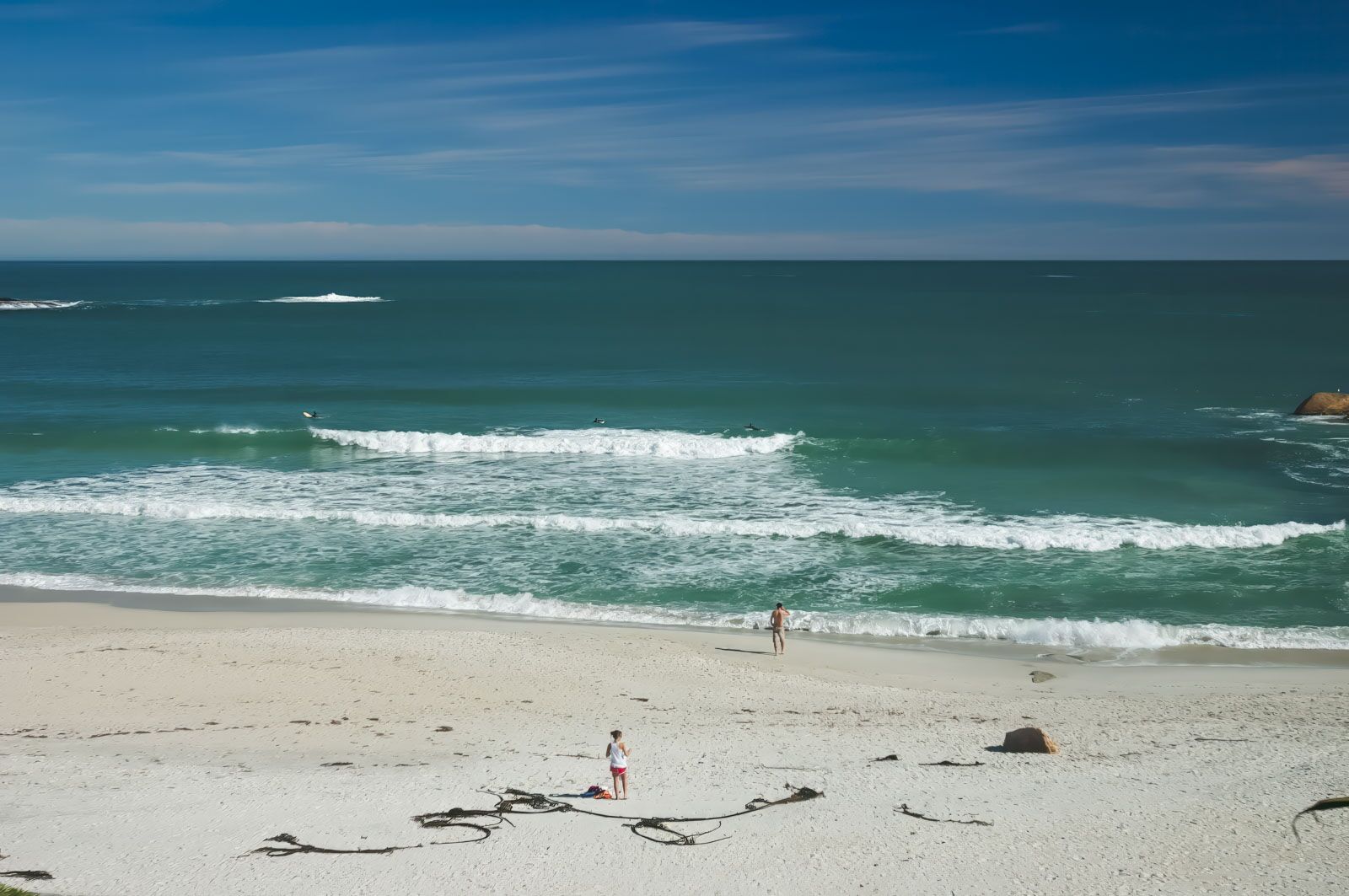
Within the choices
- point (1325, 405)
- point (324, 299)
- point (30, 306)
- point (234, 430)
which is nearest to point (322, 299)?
point (324, 299)

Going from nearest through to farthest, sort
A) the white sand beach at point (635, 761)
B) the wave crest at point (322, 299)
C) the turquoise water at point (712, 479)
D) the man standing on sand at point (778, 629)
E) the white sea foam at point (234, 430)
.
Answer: the white sand beach at point (635, 761) → the man standing on sand at point (778, 629) → the turquoise water at point (712, 479) → the white sea foam at point (234, 430) → the wave crest at point (322, 299)

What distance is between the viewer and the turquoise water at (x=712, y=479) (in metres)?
20.6

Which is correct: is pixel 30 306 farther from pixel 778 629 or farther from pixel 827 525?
pixel 778 629

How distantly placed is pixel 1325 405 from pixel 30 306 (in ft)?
335

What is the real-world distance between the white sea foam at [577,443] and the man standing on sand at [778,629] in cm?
1632

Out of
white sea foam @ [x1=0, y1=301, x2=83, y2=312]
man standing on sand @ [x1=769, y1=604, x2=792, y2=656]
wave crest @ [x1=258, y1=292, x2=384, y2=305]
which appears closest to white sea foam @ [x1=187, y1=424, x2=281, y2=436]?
man standing on sand @ [x1=769, y1=604, x2=792, y2=656]

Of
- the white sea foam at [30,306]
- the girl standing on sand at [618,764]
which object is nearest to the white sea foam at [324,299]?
the white sea foam at [30,306]

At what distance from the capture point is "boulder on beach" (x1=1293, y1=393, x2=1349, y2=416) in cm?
3823

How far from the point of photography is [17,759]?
12.6m

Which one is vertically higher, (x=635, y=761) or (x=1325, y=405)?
(x=1325, y=405)

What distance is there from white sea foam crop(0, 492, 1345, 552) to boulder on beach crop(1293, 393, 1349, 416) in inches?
663

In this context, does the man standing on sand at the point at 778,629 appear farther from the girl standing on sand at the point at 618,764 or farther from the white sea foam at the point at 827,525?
the white sea foam at the point at 827,525

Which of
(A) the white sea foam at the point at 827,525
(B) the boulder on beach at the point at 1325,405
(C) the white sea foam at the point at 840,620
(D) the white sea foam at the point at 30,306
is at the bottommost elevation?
(C) the white sea foam at the point at 840,620

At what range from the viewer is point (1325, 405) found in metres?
38.5
